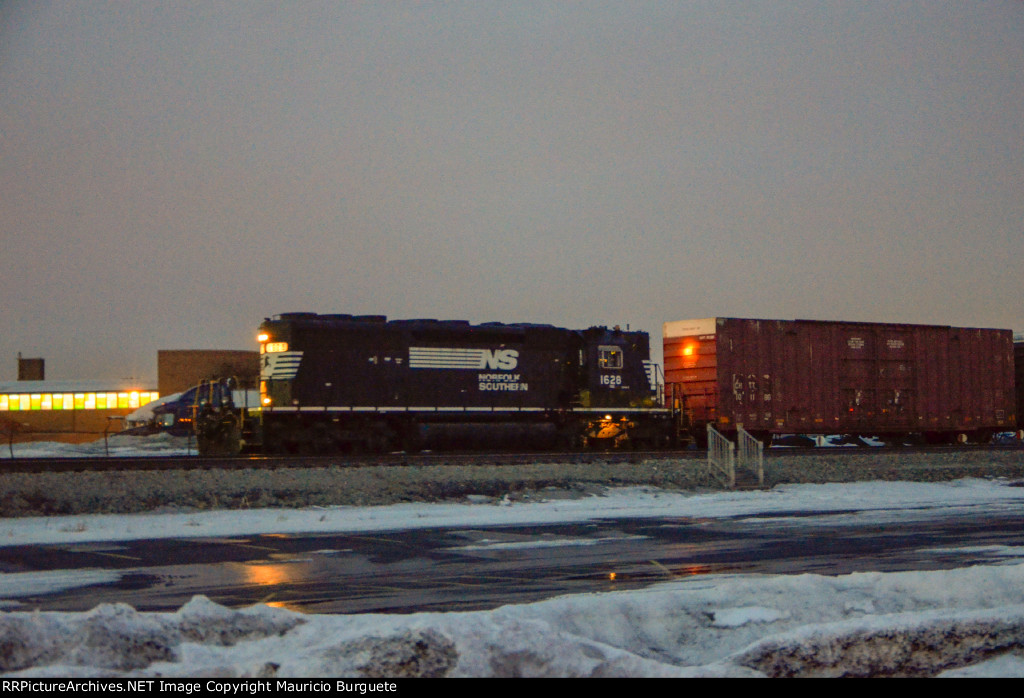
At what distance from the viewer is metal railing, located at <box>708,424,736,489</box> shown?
22.3 m

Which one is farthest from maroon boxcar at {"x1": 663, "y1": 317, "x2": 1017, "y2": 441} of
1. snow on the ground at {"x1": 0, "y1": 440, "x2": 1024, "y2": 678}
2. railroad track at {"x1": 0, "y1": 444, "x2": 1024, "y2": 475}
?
snow on the ground at {"x1": 0, "y1": 440, "x2": 1024, "y2": 678}

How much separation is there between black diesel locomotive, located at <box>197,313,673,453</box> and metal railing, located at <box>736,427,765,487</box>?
18.7 feet

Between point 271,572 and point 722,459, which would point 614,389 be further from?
point 271,572

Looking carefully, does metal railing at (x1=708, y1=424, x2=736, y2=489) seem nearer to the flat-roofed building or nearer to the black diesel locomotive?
the black diesel locomotive

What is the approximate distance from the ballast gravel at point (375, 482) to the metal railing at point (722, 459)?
23cm

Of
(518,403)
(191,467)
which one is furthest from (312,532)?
(518,403)

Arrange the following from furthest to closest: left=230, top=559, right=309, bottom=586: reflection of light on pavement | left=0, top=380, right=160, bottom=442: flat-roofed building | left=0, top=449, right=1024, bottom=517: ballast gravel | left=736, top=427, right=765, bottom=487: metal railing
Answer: left=0, top=380, right=160, bottom=442: flat-roofed building < left=736, top=427, right=765, bottom=487: metal railing < left=0, top=449, right=1024, bottom=517: ballast gravel < left=230, top=559, right=309, bottom=586: reflection of light on pavement

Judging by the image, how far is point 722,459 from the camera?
77.2 feet

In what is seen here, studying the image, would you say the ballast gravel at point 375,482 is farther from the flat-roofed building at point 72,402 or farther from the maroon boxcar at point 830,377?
the flat-roofed building at point 72,402

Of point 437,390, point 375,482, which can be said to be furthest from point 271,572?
point 437,390

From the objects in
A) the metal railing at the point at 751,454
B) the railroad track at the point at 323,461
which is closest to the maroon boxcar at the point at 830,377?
the railroad track at the point at 323,461

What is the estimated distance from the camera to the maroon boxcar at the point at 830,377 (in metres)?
30.0

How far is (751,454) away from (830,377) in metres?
8.18

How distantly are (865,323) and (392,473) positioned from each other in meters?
17.5
